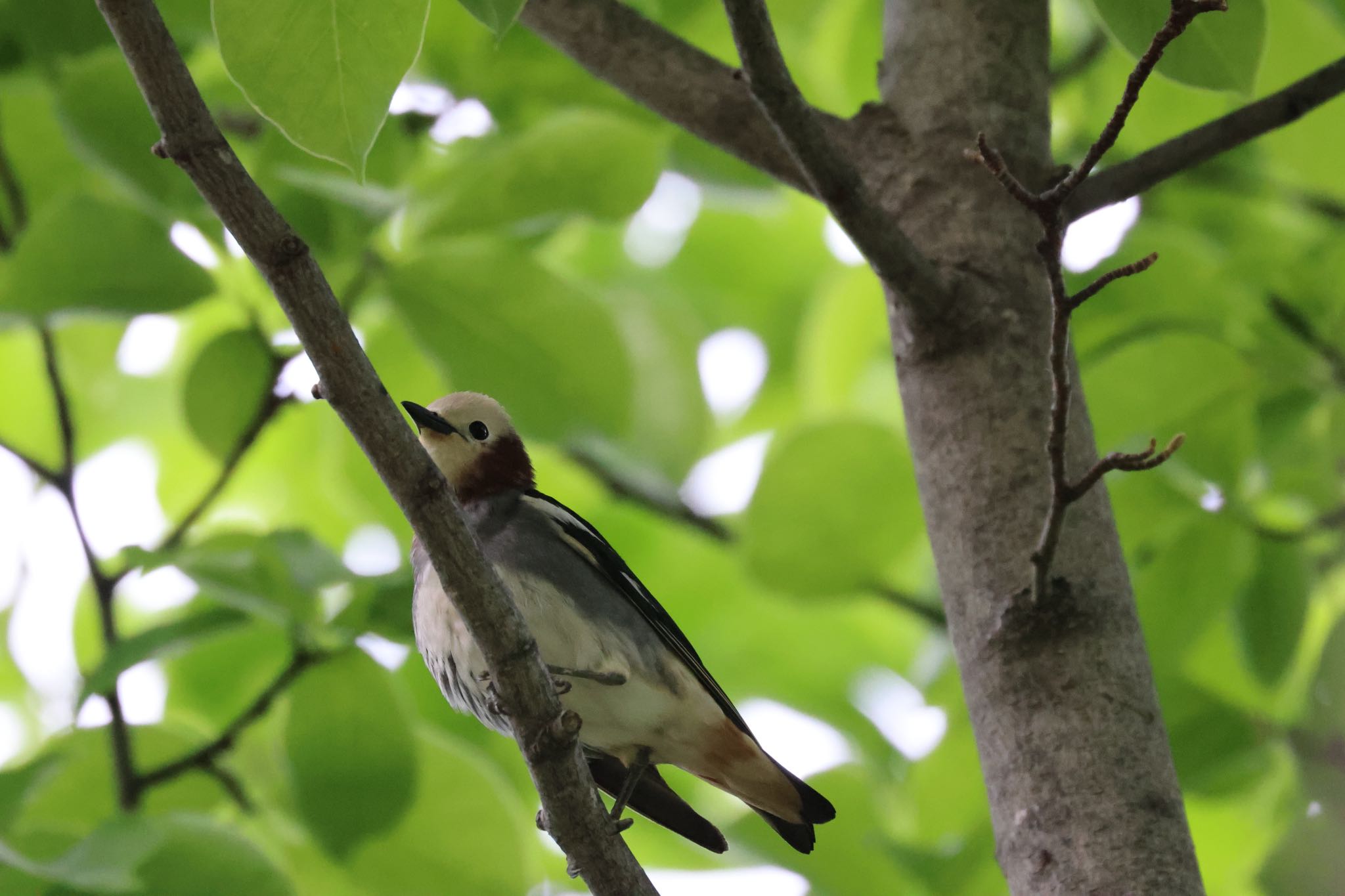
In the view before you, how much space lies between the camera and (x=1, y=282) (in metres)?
2.66

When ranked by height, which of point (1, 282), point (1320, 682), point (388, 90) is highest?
point (1320, 682)

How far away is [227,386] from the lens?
3102 millimetres

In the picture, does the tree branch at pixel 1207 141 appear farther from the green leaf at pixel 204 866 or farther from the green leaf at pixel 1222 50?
the green leaf at pixel 204 866

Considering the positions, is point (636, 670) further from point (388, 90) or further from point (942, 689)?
point (388, 90)

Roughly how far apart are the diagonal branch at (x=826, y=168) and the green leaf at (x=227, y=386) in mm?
1556

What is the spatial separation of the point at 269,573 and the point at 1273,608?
85.8 inches

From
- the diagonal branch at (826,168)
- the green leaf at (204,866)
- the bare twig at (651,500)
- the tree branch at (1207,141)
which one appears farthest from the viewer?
the bare twig at (651,500)

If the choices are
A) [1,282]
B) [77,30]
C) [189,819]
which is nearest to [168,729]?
[189,819]

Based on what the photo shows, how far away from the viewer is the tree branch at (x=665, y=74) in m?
2.61

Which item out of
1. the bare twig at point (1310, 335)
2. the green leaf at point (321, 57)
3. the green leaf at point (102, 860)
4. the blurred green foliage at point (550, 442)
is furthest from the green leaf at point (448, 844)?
the bare twig at point (1310, 335)

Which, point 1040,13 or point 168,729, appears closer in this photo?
point 1040,13

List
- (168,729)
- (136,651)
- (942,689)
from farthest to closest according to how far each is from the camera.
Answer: (168,729)
(942,689)
(136,651)

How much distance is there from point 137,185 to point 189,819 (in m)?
1.40

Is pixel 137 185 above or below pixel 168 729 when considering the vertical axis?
above
